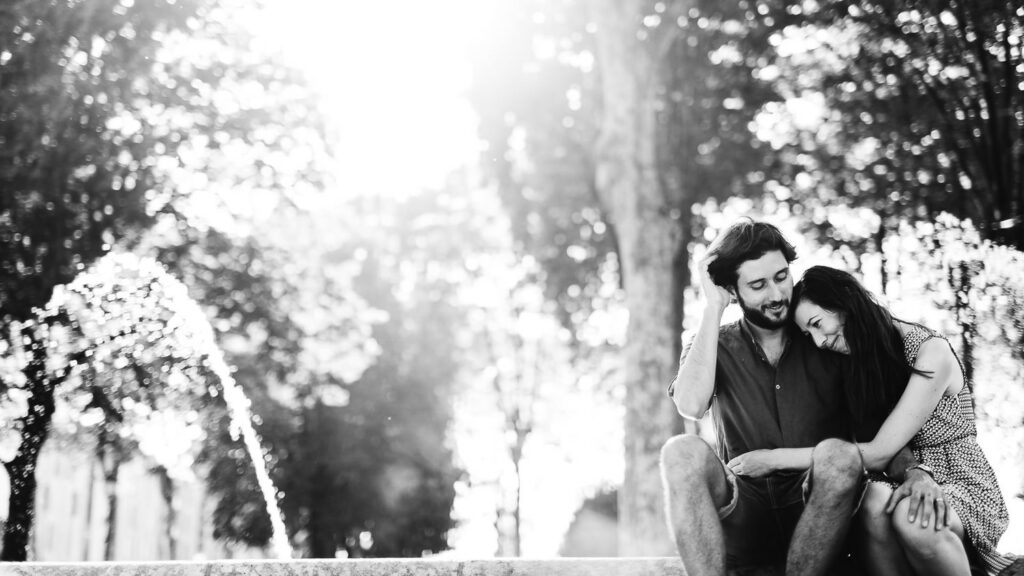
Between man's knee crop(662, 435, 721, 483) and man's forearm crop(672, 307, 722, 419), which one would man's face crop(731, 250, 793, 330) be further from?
man's knee crop(662, 435, 721, 483)

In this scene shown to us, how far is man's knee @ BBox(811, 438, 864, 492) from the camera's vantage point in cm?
409

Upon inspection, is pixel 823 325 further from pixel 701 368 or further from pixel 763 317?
pixel 701 368

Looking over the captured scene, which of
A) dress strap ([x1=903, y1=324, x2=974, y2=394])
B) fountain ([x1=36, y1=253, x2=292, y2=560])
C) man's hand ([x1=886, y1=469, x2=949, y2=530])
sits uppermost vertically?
fountain ([x1=36, y1=253, x2=292, y2=560])

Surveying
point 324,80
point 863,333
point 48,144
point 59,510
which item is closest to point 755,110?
point 324,80

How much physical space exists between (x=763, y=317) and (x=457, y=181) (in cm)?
1840

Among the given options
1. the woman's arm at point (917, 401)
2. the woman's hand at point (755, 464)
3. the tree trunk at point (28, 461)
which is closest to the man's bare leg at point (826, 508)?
the woman's arm at point (917, 401)

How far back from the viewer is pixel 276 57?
52.0ft

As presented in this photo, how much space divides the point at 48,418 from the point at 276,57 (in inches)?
268

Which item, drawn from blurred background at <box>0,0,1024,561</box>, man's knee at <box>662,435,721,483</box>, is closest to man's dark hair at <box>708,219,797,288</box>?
man's knee at <box>662,435,721,483</box>

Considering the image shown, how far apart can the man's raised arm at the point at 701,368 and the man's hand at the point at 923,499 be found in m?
1.01

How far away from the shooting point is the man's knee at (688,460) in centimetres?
430

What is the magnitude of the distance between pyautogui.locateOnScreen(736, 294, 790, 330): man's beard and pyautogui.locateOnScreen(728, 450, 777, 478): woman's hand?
0.60 meters

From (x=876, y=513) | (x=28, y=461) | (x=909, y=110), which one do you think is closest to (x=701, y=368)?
(x=876, y=513)

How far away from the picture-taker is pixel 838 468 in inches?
161
